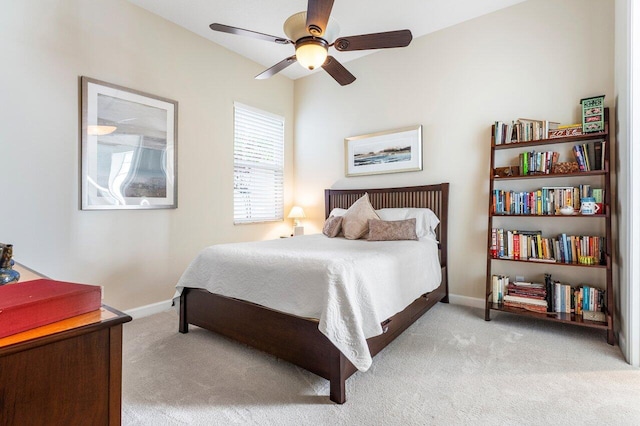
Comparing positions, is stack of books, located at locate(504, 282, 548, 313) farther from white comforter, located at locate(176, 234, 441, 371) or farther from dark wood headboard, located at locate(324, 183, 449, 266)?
white comforter, located at locate(176, 234, 441, 371)

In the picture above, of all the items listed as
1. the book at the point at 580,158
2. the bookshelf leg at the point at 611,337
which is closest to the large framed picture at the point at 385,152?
the book at the point at 580,158

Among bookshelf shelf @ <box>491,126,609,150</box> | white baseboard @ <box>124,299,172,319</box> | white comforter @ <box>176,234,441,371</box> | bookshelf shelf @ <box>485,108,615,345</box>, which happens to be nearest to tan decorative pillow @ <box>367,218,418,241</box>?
white comforter @ <box>176,234,441,371</box>

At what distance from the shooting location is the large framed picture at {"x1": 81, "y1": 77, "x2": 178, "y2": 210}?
2.68 meters

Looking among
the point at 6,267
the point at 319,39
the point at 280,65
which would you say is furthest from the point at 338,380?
the point at 280,65

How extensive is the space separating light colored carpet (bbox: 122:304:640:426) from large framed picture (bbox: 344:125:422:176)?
2.02 metres

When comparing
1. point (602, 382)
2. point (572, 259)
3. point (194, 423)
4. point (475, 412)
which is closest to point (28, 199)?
point (194, 423)

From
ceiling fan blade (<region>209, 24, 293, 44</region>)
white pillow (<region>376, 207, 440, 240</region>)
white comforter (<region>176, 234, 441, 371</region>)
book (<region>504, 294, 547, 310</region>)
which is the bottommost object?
book (<region>504, 294, 547, 310</region>)

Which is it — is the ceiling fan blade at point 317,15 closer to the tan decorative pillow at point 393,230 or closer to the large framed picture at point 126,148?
the tan decorative pillow at point 393,230

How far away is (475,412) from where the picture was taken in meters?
1.61

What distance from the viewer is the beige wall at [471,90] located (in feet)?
9.10

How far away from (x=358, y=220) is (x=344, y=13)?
2.13 meters

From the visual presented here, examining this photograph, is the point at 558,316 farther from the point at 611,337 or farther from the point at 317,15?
the point at 317,15

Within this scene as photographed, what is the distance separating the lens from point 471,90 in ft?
10.8

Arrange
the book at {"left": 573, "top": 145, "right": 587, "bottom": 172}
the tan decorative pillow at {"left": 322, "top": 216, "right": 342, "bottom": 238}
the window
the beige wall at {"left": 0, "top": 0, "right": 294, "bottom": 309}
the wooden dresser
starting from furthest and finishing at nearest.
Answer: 1. the window
2. the tan decorative pillow at {"left": 322, "top": 216, "right": 342, "bottom": 238}
3. the book at {"left": 573, "top": 145, "right": 587, "bottom": 172}
4. the beige wall at {"left": 0, "top": 0, "right": 294, "bottom": 309}
5. the wooden dresser
